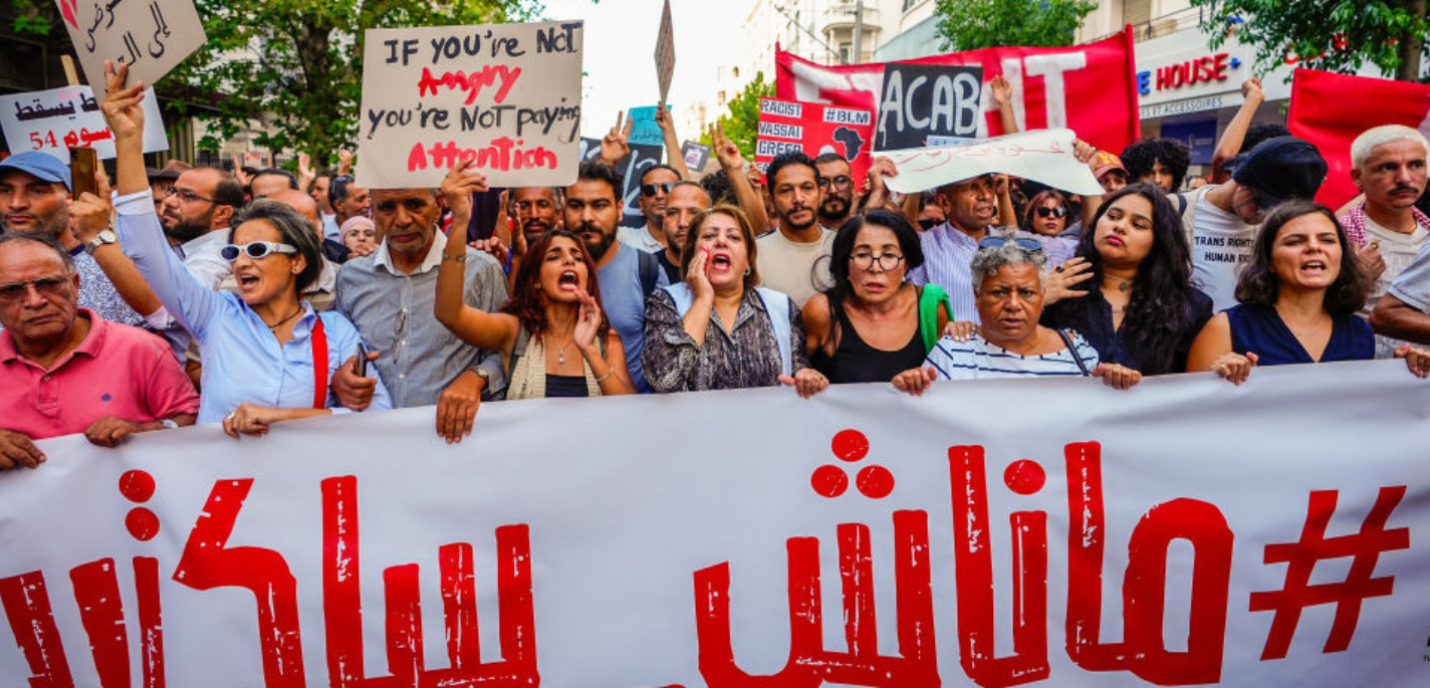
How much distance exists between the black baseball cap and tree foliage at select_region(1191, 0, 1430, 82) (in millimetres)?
8072

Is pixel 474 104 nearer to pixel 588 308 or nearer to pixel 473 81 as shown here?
pixel 473 81

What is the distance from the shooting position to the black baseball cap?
156 inches

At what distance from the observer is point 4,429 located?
290 cm

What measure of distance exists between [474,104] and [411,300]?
2.31 feet

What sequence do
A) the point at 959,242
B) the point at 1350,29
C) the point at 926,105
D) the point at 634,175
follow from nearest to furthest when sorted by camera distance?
the point at 959,242, the point at 926,105, the point at 634,175, the point at 1350,29

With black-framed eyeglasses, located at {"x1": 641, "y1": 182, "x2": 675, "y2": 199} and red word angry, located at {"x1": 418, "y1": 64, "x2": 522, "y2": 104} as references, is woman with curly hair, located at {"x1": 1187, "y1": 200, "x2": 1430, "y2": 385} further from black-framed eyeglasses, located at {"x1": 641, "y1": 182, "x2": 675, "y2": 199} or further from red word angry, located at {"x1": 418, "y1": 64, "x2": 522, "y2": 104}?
black-framed eyeglasses, located at {"x1": 641, "y1": 182, "x2": 675, "y2": 199}

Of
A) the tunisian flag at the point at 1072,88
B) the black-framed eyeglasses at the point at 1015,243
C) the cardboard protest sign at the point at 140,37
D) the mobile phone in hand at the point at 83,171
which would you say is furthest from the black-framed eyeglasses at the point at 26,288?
the tunisian flag at the point at 1072,88

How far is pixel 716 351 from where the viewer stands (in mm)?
3244

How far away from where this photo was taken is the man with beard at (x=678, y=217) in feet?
14.8

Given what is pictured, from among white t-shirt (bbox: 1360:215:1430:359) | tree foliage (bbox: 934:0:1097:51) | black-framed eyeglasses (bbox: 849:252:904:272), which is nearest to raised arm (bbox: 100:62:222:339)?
black-framed eyeglasses (bbox: 849:252:904:272)

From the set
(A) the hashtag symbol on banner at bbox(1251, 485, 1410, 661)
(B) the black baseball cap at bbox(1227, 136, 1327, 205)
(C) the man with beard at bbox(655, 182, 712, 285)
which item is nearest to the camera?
(A) the hashtag symbol on banner at bbox(1251, 485, 1410, 661)

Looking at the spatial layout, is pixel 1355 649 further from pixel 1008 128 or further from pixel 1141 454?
pixel 1008 128

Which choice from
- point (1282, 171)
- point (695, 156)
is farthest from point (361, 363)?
point (695, 156)

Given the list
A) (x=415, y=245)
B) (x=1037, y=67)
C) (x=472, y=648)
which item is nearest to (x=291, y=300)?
(x=415, y=245)
